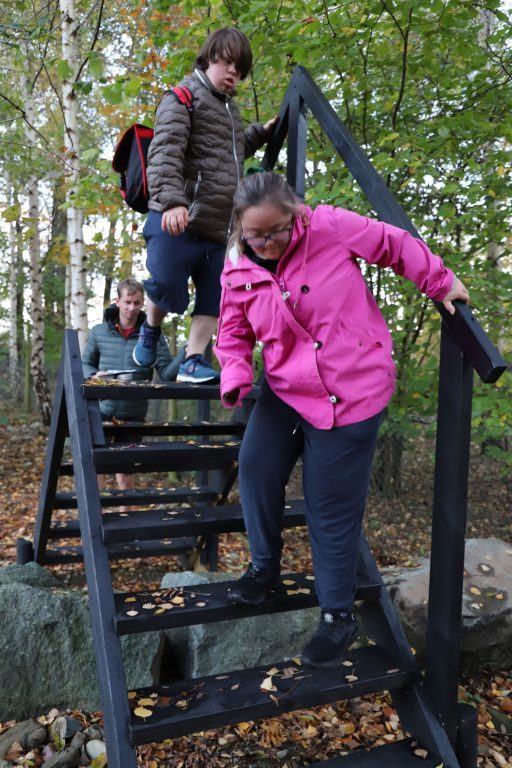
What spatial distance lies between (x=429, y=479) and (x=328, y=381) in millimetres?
7550

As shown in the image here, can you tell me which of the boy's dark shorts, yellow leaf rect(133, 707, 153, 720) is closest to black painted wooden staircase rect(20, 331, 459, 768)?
yellow leaf rect(133, 707, 153, 720)

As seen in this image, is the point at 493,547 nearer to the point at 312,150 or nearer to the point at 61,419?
the point at 61,419

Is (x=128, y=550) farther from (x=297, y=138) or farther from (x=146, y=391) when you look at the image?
(x=297, y=138)

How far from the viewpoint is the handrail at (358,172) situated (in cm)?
179

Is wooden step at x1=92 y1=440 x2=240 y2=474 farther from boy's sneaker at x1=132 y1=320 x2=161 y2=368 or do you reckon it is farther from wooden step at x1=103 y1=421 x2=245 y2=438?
boy's sneaker at x1=132 y1=320 x2=161 y2=368

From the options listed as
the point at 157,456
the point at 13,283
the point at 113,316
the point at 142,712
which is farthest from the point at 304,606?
the point at 13,283

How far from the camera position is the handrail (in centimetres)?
179

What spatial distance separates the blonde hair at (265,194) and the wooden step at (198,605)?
139 cm

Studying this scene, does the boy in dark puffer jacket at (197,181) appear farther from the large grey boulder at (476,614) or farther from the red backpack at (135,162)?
the large grey boulder at (476,614)

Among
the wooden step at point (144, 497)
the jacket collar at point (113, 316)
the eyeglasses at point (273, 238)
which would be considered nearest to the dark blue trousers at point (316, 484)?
the eyeglasses at point (273, 238)

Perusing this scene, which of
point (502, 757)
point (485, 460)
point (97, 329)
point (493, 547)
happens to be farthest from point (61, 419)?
point (485, 460)

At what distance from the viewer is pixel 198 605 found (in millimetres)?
2086

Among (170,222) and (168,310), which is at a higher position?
(170,222)

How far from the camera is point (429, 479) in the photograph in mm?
8914
